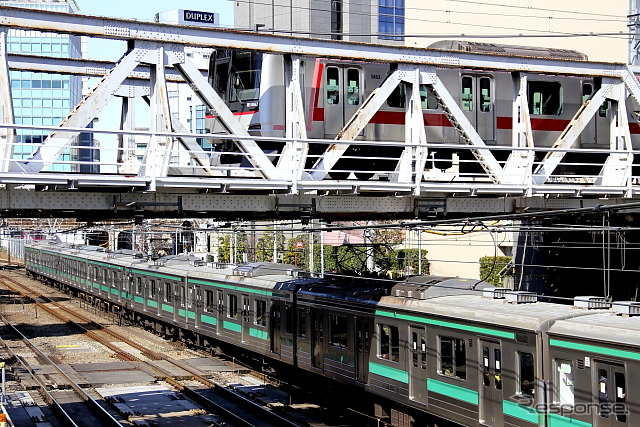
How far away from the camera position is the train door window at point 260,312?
20.1 meters

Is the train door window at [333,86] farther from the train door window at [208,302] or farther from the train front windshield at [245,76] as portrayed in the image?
the train door window at [208,302]

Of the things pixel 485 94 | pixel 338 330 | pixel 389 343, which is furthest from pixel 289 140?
pixel 485 94

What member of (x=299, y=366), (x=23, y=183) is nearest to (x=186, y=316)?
(x=299, y=366)

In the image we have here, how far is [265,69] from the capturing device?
53.9ft

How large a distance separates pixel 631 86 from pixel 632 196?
190 cm

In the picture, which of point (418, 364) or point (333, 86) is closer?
point (418, 364)

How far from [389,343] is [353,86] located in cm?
530

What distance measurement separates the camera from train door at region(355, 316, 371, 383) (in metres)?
15.2

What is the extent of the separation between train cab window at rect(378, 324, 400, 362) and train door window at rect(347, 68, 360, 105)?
462cm

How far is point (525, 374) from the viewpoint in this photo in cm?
1112

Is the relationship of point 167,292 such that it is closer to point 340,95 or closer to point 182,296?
point 182,296

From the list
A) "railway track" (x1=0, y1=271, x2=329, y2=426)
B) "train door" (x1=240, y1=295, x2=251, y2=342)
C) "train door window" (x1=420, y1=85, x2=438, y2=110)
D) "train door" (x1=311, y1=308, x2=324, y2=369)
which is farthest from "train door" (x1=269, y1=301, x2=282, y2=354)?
"train door window" (x1=420, y1=85, x2=438, y2=110)

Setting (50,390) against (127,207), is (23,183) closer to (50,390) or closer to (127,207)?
(127,207)

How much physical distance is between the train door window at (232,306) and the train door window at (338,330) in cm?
564
